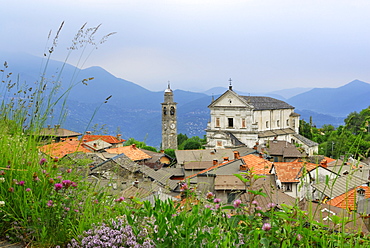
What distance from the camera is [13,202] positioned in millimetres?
3236

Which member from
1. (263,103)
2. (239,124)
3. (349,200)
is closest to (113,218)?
(349,200)

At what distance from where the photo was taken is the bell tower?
53.7 meters

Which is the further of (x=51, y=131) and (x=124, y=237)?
(x=51, y=131)

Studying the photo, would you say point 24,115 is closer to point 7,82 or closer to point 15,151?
point 7,82

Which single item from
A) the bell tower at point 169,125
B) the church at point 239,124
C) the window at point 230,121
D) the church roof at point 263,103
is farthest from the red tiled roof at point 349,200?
the bell tower at point 169,125

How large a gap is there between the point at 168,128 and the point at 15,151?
5071 centimetres

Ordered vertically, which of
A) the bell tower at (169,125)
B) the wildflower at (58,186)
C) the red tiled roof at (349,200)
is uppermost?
the wildflower at (58,186)

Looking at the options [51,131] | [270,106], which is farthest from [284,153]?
[51,131]

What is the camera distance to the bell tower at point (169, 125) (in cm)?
5374

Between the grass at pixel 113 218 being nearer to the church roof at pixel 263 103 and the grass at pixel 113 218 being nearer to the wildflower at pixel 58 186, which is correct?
the wildflower at pixel 58 186

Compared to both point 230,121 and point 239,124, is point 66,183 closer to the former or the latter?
point 239,124

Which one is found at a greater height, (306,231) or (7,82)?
(7,82)

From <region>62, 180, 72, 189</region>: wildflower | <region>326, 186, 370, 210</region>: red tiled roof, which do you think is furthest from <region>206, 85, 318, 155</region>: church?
<region>62, 180, 72, 189</region>: wildflower

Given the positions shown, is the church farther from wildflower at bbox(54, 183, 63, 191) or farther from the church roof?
wildflower at bbox(54, 183, 63, 191)
